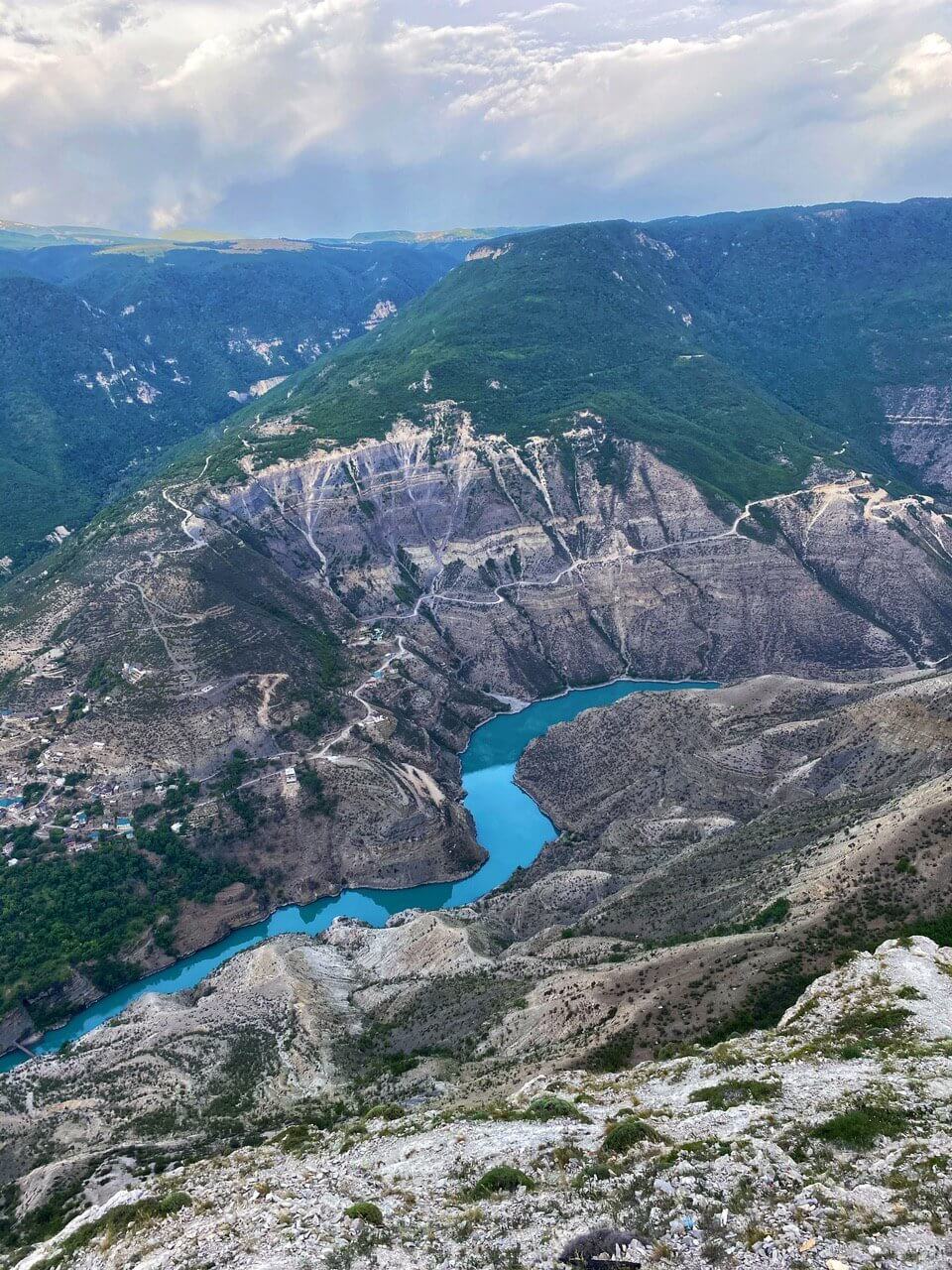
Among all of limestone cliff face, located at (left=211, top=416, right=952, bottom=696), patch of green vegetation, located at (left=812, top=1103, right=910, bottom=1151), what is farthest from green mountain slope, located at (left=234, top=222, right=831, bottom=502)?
patch of green vegetation, located at (left=812, top=1103, right=910, bottom=1151)

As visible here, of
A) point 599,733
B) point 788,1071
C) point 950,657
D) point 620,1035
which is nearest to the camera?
point 788,1071

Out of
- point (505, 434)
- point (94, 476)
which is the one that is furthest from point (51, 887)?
point (94, 476)

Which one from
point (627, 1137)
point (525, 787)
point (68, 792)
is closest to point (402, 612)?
point (525, 787)

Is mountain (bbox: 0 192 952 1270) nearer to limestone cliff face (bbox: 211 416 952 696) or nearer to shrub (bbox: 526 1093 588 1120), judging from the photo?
shrub (bbox: 526 1093 588 1120)

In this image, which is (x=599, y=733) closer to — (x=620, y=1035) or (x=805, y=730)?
(x=805, y=730)

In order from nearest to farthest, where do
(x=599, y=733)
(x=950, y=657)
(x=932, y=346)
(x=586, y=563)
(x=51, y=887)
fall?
(x=51, y=887)
(x=599, y=733)
(x=950, y=657)
(x=586, y=563)
(x=932, y=346)

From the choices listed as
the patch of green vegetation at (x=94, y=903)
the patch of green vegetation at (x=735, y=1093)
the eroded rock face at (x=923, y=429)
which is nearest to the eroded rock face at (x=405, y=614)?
the patch of green vegetation at (x=94, y=903)
